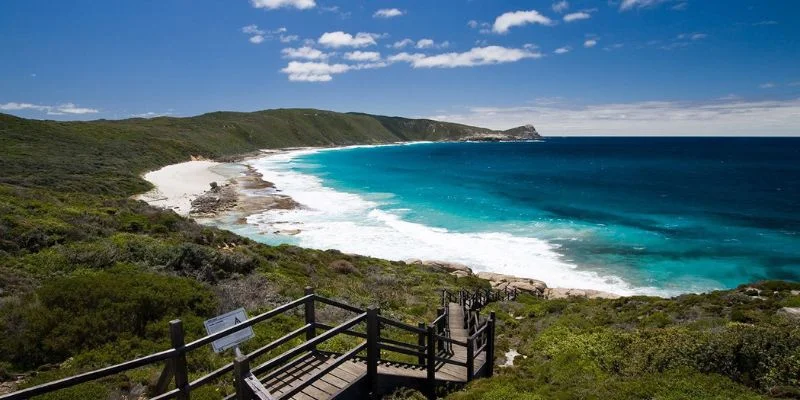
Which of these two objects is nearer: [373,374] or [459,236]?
[373,374]

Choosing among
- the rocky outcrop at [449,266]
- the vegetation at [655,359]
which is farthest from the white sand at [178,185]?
the vegetation at [655,359]

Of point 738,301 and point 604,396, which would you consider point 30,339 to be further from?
point 738,301

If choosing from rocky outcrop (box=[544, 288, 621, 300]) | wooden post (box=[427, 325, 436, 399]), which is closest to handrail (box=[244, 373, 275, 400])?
wooden post (box=[427, 325, 436, 399])

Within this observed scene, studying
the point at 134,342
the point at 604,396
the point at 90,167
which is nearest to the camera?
the point at 604,396

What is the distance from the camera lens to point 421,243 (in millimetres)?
34312

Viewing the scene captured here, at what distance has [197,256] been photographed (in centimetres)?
1475

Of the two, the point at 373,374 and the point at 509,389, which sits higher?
the point at 373,374

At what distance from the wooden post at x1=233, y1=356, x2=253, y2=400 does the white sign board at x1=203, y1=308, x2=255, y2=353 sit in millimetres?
1250

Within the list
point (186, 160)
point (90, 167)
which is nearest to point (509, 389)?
point (90, 167)

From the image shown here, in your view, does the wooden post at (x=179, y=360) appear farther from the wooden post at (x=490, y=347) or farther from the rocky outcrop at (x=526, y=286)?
the rocky outcrop at (x=526, y=286)

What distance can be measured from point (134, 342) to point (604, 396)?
9268 millimetres

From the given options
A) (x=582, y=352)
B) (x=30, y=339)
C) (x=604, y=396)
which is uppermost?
(x=30, y=339)

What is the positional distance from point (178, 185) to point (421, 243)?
43.6m

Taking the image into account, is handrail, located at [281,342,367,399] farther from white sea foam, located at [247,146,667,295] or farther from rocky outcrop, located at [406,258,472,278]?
white sea foam, located at [247,146,667,295]
